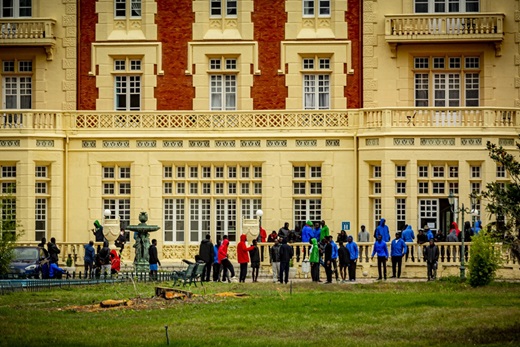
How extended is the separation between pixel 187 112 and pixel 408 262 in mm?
11209

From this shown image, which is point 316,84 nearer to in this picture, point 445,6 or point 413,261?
point 445,6

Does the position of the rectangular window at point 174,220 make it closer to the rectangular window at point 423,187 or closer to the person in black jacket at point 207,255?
the person in black jacket at point 207,255

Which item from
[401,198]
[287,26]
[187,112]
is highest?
[287,26]

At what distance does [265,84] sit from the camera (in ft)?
186

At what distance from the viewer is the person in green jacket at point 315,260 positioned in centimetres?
4638

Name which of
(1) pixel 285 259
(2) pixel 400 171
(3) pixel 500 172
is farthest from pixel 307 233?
(3) pixel 500 172

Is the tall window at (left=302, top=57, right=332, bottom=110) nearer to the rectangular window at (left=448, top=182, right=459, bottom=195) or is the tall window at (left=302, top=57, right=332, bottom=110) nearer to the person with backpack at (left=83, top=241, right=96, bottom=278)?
the rectangular window at (left=448, top=182, right=459, bottom=195)

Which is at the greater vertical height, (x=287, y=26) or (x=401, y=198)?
(x=287, y=26)

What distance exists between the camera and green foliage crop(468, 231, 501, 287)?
41594 mm

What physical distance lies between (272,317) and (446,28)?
2357 centimetres

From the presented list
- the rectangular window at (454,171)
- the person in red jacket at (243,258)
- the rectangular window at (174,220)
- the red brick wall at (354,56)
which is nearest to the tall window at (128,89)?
the rectangular window at (174,220)

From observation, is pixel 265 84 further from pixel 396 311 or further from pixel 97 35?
pixel 396 311

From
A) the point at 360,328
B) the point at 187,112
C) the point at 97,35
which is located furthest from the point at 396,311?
the point at 97,35

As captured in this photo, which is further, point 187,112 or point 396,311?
point 187,112
